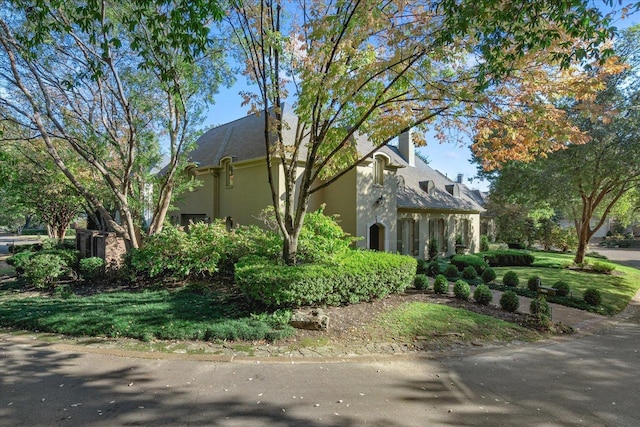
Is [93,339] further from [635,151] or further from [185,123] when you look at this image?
[635,151]

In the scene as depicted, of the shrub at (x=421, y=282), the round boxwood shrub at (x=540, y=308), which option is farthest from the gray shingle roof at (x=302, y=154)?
the round boxwood shrub at (x=540, y=308)

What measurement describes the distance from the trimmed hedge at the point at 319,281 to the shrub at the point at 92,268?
4.79m

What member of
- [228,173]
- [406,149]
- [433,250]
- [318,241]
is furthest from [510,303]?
[406,149]

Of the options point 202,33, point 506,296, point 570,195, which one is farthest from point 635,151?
point 202,33

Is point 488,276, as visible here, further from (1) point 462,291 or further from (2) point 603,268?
(2) point 603,268

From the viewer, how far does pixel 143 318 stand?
674 cm

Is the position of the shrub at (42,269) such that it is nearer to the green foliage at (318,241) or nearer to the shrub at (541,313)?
the green foliage at (318,241)

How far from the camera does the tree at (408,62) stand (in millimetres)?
→ 5070

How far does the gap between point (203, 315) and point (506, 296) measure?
23.0 ft

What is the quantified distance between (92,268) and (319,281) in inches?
281

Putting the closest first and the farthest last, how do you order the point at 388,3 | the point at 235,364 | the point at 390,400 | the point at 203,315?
the point at 390,400 → the point at 235,364 → the point at 388,3 → the point at 203,315

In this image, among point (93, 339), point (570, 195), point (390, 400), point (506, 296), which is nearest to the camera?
point (390, 400)

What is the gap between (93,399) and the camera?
13.2 feet

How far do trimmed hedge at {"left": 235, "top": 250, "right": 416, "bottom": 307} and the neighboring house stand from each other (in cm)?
649
